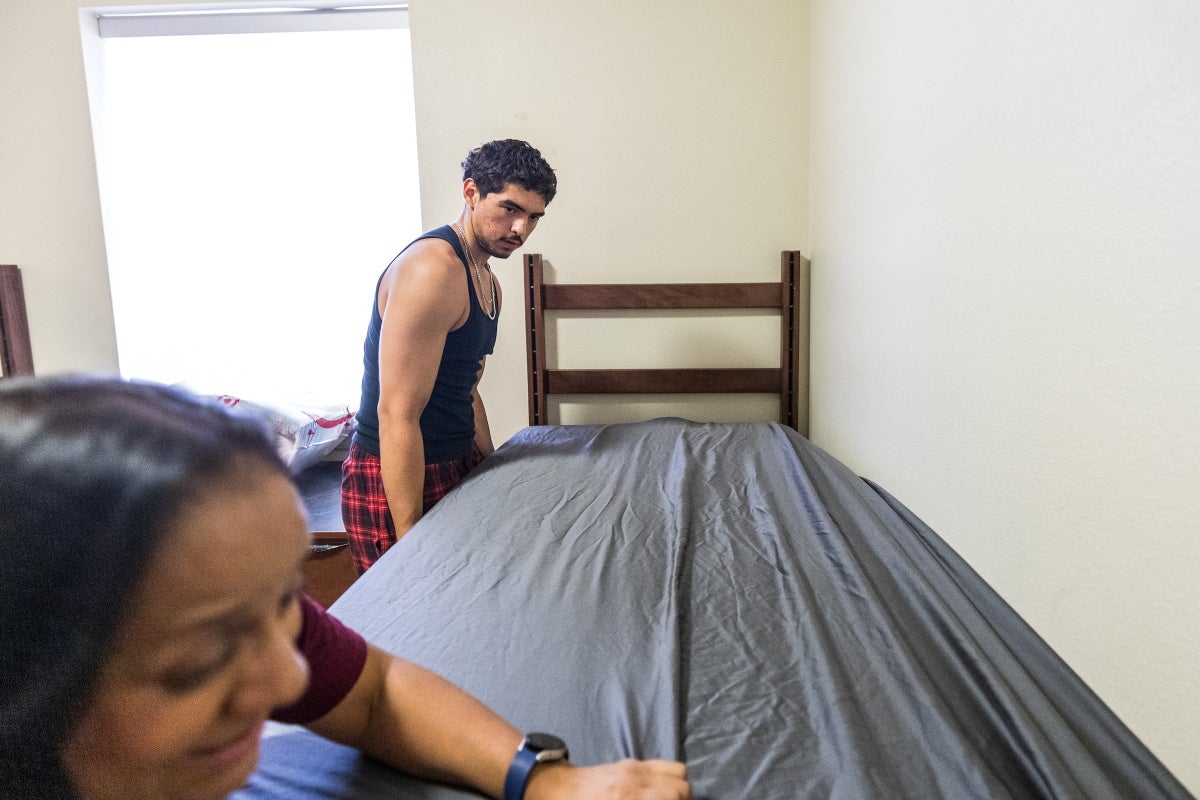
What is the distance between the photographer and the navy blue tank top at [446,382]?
143 centimetres

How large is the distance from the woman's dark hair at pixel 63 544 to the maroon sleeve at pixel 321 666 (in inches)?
9.6

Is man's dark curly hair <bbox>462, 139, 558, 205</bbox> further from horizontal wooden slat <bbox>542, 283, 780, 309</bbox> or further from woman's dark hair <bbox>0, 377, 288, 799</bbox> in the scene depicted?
woman's dark hair <bbox>0, 377, 288, 799</bbox>

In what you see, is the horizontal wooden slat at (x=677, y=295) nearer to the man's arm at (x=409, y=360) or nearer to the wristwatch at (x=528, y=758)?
the man's arm at (x=409, y=360)

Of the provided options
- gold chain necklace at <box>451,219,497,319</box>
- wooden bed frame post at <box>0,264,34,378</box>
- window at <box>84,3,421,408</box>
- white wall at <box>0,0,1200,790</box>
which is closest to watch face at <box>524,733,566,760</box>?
white wall at <box>0,0,1200,790</box>

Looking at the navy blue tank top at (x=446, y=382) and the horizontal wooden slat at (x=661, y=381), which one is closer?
the navy blue tank top at (x=446, y=382)

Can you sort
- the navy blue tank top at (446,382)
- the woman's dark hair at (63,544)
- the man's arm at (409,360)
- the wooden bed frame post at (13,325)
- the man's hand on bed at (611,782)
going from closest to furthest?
the woman's dark hair at (63,544) < the man's hand on bed at (611,782) < the man's arm at (409,360) < the navy blue tank top at (446,382) < the wooden bed frame post at (13,325)

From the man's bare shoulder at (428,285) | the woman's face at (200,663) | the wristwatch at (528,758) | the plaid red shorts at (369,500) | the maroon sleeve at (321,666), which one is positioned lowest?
the plaid red shorts at (369,500)

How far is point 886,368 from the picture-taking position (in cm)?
151

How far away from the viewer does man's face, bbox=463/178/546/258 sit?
148cm

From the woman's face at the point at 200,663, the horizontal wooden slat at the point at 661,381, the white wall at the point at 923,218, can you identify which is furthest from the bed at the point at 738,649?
the horizontal wooden slat at the point at 661,381

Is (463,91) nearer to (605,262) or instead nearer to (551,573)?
(605,262)

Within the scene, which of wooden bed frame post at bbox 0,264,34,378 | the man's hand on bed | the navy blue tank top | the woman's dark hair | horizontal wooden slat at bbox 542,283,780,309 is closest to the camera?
the woman's dark hair

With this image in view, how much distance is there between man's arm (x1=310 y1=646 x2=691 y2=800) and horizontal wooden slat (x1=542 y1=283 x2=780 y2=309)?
1.83 m

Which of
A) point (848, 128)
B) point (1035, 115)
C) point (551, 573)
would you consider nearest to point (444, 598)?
point (551, 573)
